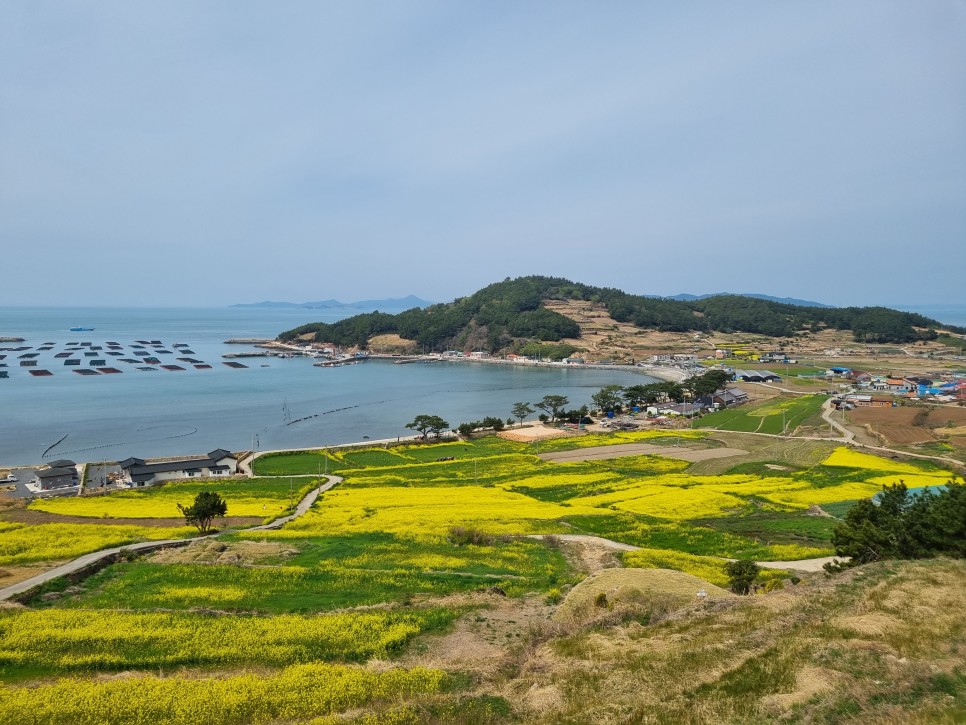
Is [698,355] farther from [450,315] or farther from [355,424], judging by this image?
[355,424]

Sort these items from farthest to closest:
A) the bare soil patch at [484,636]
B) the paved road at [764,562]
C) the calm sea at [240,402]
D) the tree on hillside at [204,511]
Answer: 1. the calm sea at [240,402]
2. the tree on hillside at [204,511]
3. the paved road at [764,562]
4. the bare soil patch at [484,636]

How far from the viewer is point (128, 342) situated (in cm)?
18700

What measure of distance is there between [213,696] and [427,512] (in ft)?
74.9

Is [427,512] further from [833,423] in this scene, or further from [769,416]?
[769,416]

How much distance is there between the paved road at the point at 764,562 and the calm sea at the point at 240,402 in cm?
4531

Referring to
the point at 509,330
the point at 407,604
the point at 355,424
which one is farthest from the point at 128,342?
the point at 407,604

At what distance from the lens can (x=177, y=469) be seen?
50000mm

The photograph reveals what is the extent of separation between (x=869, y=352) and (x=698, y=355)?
137ft

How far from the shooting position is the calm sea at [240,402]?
65.0 m

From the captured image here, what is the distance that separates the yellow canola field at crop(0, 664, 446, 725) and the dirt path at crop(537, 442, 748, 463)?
4361 cm

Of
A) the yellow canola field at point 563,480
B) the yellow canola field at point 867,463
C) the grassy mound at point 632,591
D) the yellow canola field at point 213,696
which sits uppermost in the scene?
the yellow canola field at point 213,696

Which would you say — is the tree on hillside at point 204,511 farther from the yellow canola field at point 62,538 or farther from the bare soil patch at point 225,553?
the bare soil patch at point 225,553

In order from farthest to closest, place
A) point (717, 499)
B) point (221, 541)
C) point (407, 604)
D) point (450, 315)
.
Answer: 1. point (450, 315)
2. point (717, 499)
3. point (221, 541)
4. point (407, 604)

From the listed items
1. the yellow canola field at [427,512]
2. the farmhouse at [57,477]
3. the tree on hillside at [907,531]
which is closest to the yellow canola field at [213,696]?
the yellow canola field at [427,512]
